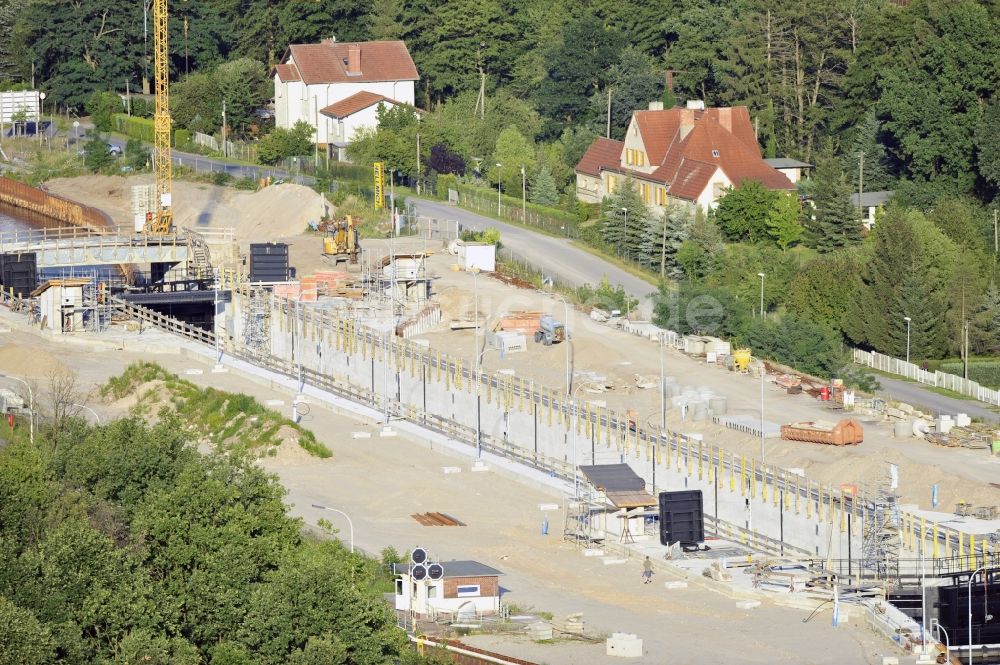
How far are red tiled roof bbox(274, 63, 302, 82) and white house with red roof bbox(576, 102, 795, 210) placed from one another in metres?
21.8

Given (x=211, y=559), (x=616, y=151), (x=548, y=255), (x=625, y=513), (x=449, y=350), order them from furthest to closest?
(x=616, y=151)
(x=548, y=255)
(x=449, y=350)
(x=625, y=513)
(x=211, y=559)

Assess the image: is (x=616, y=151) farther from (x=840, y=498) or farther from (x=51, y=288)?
(x=840, y=498)

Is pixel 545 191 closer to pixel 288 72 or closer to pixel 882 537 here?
pixel 288 72

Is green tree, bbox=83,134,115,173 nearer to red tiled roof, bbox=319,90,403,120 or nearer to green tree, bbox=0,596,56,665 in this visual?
red tiled roof, bbox=319,90,403,120

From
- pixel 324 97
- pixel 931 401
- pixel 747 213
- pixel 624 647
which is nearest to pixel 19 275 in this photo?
pixel 747 213

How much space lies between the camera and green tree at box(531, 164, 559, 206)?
12519 cm

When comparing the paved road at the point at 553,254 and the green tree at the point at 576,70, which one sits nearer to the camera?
the paved road at the point at 553,254

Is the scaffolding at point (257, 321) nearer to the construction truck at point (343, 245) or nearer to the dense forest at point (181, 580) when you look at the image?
the construction truck at point (343, 245)

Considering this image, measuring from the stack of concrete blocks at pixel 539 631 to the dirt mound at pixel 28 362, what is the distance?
3779cm

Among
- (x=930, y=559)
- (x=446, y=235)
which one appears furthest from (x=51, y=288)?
(x=930, y=559)

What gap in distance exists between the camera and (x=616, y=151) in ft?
411

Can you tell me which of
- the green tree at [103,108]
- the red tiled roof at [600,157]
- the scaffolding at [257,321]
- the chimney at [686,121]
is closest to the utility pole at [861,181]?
the chimney at [686,121]

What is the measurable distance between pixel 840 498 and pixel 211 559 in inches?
869

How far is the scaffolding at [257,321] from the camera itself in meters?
95.7
